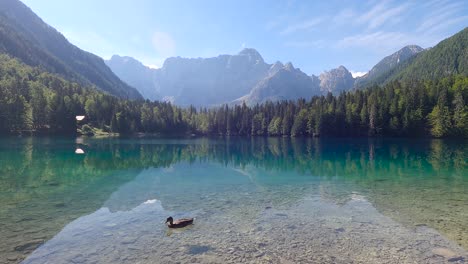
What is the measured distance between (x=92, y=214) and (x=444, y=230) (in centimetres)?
2406

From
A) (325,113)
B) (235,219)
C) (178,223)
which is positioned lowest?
(235,219)

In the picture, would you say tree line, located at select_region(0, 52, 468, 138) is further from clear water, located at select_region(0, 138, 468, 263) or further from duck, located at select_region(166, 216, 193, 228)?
duck, located at select_region(166, 216, 193, 228)

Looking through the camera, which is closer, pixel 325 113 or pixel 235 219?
pixel 235 219

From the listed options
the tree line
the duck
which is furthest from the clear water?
the tree line

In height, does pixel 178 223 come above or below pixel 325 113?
below

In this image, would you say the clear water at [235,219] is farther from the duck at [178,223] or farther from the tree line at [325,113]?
the tree line at [325,113]

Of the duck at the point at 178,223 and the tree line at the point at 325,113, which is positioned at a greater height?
the tree line at the point at 325,113

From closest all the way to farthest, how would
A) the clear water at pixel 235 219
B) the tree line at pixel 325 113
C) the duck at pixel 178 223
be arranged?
the clear water at pixel 235 219 → the duck at pixel 178 223 → the tree line at pixel 325 113

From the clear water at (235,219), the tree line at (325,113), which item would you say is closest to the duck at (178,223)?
the clear water at (235,219)

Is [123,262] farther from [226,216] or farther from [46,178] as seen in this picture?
[46,178]

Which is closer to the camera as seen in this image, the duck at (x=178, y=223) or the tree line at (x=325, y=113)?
the duck at (x=178, y=223)

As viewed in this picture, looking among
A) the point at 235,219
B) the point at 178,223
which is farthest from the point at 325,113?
the point at 178,223

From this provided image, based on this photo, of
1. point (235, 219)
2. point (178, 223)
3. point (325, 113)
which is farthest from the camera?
point (325, 113)

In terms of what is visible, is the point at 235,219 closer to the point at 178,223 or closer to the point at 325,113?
the point at 178,223
